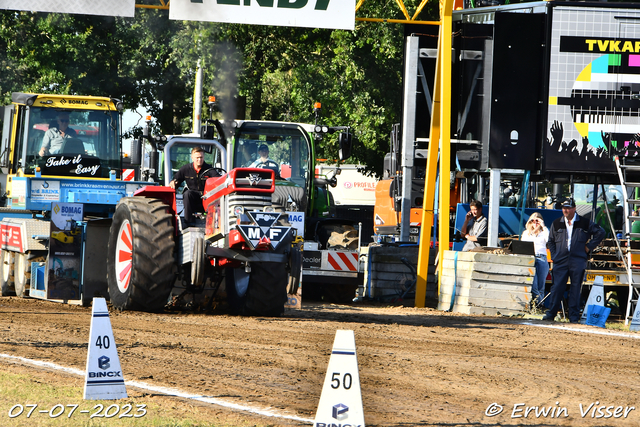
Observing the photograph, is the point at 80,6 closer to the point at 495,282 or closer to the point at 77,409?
the point at 495,282

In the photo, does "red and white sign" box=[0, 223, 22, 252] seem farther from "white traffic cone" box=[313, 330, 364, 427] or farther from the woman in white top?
"white traffic cone" box=[313, 330, 364, 427]

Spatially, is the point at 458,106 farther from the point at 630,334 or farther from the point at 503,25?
the point at 630,334


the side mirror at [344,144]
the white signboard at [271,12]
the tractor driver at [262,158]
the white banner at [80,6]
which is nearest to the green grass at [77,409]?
the tractor driver at [262,158]

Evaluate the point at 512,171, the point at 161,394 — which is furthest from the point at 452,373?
the point at 512,171

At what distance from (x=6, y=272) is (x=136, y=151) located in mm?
2958

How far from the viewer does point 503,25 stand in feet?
49.0

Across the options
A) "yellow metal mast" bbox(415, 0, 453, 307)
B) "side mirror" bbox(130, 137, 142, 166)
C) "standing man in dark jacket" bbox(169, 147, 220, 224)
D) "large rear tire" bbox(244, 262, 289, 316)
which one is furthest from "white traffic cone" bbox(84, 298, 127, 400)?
"yellow metal mast" bbox(415, 0, 453, 307)

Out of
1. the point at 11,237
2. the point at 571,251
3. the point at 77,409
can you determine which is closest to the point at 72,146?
the point at 11,237

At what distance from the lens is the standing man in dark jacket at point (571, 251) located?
13.0 meters

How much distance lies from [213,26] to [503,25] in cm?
1199

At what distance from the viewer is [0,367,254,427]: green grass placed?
17.5 ft

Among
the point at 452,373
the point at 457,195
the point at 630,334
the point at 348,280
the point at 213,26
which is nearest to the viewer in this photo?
the point at 452,373

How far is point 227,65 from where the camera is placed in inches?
1022

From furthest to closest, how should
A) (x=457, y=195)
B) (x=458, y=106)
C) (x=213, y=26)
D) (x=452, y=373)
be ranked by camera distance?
1. (x=213, y=26)
2. (x=457, y=195)
3. (x=458, y=106)
4. (x=452, y=373)
